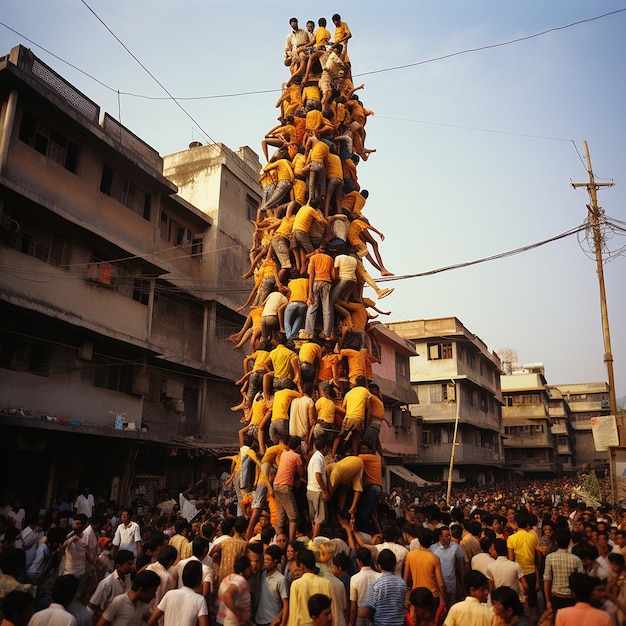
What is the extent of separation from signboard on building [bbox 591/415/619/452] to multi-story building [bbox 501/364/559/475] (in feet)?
125

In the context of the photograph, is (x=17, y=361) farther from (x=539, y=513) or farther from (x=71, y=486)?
(x=539, y=513)

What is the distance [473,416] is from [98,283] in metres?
31.7

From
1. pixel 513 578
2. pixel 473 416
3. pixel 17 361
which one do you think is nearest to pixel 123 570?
pixel 513 578

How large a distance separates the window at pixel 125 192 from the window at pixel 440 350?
26066 mm

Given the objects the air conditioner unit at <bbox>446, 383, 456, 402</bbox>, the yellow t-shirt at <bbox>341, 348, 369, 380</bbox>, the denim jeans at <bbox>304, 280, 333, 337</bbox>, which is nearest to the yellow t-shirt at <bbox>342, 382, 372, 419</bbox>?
the yellow t-shirt at <bbox>341, 348, 369, 380</bbox>

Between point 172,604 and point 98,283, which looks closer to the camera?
point 172,604

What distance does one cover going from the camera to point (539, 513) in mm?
14875

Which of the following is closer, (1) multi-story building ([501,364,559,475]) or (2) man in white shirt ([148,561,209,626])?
(2) man in white shirt ([148,561,209,626])

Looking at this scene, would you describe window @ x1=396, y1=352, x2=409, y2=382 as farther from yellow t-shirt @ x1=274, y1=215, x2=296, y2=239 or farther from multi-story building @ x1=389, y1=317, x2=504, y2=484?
yellow t-shirt @ x1=274, y1=215, x2=296, y2=239

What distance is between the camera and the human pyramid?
10.5 metres

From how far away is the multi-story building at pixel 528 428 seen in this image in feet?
186

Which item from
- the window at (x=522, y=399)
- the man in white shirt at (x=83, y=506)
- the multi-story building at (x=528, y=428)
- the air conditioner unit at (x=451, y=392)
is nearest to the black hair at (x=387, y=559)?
the man in white shirt at (x=83, y=506)

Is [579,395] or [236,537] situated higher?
[579,395]

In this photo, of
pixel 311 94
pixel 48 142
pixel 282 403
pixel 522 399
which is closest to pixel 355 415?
pixel 282 403
